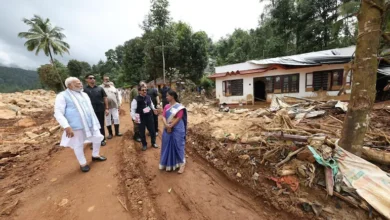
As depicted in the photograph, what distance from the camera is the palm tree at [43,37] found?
1986cm

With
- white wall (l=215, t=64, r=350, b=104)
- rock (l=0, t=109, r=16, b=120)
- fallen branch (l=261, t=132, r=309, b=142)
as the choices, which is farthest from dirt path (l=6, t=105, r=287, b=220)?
white wall (l=215, t=64, r=350, b=104)

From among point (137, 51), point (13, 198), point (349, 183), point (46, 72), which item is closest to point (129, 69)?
point (137, 51)

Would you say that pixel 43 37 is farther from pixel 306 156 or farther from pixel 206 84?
pixel 306 156

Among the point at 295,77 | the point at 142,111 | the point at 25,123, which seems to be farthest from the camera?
the point at 295,77

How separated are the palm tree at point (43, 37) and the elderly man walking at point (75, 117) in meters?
22.7

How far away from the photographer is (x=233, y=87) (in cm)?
1350

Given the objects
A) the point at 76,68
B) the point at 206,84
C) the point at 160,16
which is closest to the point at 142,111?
the point at 160,16

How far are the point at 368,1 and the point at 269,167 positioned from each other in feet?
9.23

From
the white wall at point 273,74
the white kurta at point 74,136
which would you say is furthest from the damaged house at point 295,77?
the white kurta at point 74,136

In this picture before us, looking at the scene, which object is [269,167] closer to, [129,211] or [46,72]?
[129,211]

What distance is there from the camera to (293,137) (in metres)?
3.59

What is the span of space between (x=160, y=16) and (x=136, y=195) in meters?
16.3

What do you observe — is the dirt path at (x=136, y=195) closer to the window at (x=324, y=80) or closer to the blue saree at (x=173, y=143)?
the blue saree at (x=173, y=143)

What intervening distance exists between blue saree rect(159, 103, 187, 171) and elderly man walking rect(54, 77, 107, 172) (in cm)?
126
